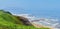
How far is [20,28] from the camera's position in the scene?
1546 centimetres

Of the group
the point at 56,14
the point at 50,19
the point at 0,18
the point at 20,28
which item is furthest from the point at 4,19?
the point at 56,14

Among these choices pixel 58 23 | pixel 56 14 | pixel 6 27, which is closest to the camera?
pixel 6 27

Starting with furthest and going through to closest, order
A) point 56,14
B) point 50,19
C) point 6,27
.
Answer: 1. point 56,14
2. point 50,19
3. point 6,27

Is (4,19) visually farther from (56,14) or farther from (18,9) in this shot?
(18,9)

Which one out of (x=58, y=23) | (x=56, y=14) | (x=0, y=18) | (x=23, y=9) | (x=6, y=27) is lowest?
(x=6, y=27)

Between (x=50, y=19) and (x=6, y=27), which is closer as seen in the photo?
(x=6, y=27)

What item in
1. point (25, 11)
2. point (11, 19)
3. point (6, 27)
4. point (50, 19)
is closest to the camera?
point (6, 27)

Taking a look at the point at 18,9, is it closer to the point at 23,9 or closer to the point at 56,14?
the point at 23,9

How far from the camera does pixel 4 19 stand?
18609 mm

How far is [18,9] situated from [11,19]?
16.8m

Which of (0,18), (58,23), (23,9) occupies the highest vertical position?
(23,9)

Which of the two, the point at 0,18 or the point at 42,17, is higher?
the point at 42,17

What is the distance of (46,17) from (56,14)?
1910 millimetres

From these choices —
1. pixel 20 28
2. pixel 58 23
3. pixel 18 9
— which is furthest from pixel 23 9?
pixel 20 28
